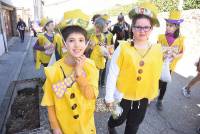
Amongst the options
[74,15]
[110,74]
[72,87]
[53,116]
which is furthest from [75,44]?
[110,74]

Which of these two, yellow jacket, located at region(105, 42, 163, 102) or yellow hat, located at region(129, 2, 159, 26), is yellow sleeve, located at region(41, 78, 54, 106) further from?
yellow hat, located at region(129, 2, 159, 26)

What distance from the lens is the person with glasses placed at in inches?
117

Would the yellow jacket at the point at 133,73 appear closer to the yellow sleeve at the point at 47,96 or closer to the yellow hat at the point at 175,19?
the yellow sleeve at the point at 47,96

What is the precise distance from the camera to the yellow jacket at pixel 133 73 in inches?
119

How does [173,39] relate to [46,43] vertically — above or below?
above

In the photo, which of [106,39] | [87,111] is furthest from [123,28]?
[87,111]

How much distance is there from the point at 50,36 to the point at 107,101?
11.1ft

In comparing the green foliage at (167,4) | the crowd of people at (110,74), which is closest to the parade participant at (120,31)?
the crowd of people at (110,74)

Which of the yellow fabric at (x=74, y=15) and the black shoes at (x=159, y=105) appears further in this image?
the black shoes at (x=159, y=105)

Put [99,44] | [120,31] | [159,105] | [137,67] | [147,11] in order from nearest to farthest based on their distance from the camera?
[147,11] < [137,67] < [159,105] < [99,44] < [120,31]

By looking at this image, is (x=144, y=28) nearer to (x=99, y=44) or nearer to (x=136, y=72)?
(x=136, y=72)

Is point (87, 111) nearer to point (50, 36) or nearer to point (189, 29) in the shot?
point (50, 36)

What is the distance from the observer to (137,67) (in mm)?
3027

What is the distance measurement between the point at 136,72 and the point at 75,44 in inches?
41.8
